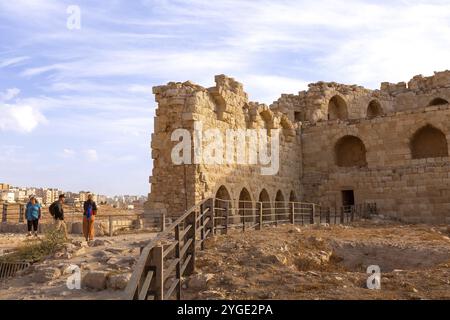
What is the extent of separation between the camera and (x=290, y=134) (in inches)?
Result: 867

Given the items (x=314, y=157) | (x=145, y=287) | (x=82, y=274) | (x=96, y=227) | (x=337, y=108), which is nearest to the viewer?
(x=145, y=287)

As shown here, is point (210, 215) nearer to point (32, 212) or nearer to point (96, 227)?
point (96, 227)

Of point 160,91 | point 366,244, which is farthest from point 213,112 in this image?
point 366,244

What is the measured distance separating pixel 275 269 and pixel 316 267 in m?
1.28

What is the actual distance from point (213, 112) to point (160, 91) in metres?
1.98

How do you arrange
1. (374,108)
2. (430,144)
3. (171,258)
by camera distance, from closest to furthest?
Result: (171,258)
(430,144)
(374,108)

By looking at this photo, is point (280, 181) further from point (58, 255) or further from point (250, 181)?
point (58, 255)

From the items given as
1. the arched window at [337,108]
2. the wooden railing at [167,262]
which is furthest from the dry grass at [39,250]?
the arched window at [337,108]

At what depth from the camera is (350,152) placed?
24.3 metres

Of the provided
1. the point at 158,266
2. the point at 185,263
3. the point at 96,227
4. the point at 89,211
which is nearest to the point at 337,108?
the point at 96,227

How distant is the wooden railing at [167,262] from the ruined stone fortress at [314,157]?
20.0 feet

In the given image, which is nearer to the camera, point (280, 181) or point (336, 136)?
point (280, 181)

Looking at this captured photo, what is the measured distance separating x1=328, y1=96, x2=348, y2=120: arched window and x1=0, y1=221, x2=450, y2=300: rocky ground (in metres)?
19.7

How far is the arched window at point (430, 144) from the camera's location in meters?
22.1
